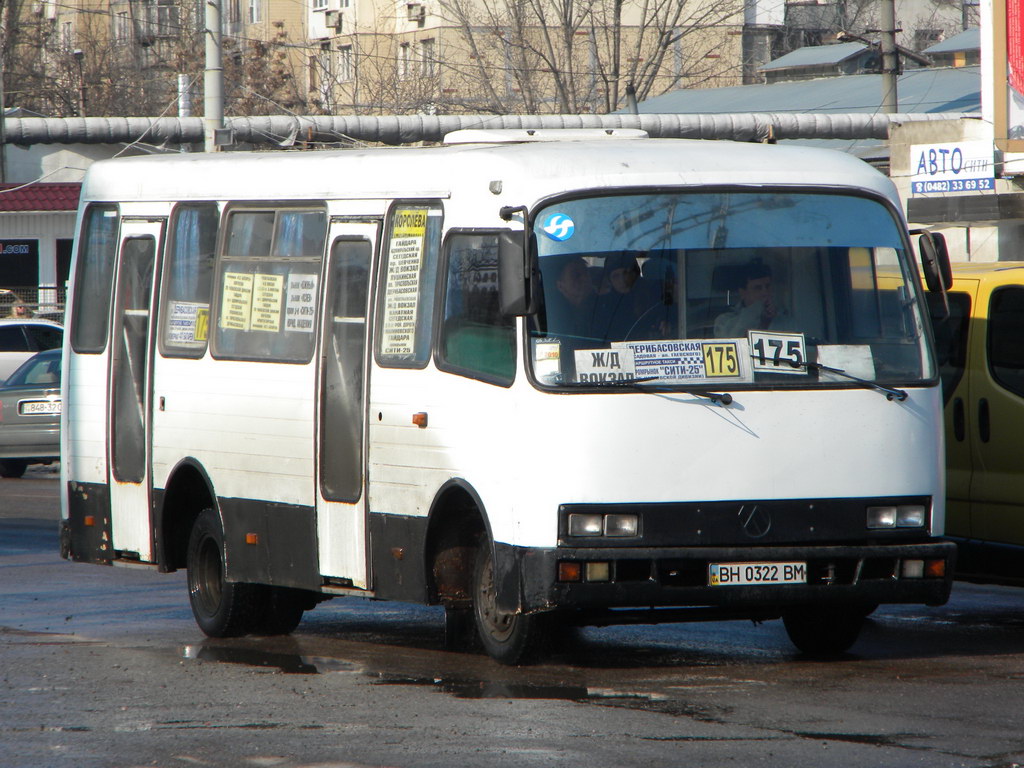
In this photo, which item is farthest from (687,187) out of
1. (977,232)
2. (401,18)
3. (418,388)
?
(401,18)

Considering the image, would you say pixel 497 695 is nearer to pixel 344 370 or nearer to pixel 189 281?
pixel 344 370

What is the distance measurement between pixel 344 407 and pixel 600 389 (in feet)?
5.73

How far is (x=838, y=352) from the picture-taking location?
27.0 ft

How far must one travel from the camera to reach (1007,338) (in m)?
9.55

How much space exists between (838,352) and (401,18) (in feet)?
209

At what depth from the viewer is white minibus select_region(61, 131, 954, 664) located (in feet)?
26.0

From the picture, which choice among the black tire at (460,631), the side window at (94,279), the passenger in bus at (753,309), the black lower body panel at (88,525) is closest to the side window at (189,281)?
the side window at (94,279)

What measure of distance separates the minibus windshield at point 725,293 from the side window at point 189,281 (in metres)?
2.85

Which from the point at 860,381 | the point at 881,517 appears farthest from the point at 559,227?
the point at 881,517

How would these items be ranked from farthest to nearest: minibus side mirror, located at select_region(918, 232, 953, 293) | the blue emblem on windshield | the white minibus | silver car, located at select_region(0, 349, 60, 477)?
1. silver car, located at select_region(0, 349, 60, 477)
2. minibus side mirror, located at select_region(918, 232, 953, 293)
3. the blue emblem on windshield
4. the white minibus

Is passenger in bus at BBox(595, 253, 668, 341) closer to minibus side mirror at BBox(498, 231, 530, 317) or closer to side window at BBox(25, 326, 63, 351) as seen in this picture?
minibus side mirror at BBox(498, 231, 530, 317)

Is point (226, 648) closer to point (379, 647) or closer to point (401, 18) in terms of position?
point (379, 647)

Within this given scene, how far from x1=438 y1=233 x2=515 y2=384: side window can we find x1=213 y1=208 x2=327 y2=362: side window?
116cm

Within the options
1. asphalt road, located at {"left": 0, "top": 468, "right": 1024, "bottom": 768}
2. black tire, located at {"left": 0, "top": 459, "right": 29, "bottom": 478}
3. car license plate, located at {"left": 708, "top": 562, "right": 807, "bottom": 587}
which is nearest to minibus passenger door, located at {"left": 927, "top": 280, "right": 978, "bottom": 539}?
asphalt road, located at {"left": 0, "top": 468, "right": 1024, "bottom": 768}
